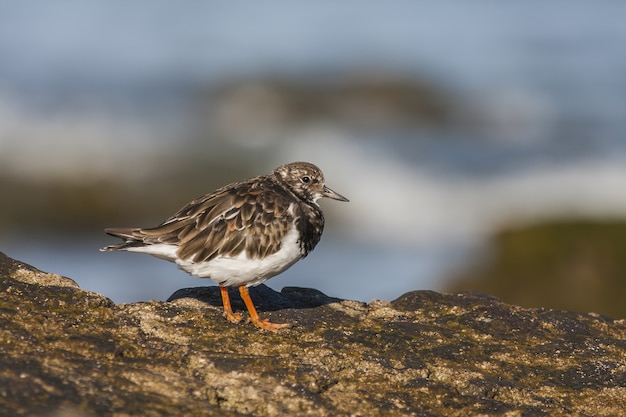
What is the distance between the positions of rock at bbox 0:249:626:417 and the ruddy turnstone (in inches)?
10.5

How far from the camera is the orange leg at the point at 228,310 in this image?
6.13 m

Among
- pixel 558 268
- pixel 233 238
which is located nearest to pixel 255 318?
pixel 233 238

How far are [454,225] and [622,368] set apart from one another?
10.4 meters

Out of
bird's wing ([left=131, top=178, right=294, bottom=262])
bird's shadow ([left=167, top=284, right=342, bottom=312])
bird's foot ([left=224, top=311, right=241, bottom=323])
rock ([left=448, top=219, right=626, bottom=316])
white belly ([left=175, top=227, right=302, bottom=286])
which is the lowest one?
bird's foot ([left=224, top=311, right=241, bottom=323])

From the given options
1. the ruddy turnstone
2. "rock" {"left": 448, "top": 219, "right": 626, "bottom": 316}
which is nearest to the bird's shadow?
the ruddy turnstone

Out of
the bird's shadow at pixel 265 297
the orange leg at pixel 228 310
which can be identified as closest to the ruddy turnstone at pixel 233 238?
the orange leg at pixel 228 310

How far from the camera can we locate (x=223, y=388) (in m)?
4.73

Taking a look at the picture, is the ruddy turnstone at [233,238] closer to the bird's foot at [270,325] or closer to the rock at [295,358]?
the bird's foot at [270,325]

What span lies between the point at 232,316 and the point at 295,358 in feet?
3.17

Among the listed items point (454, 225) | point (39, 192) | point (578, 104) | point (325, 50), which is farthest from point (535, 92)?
point (39, 192)

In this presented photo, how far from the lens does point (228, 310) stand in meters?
6.27

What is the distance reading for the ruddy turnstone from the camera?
251 inches

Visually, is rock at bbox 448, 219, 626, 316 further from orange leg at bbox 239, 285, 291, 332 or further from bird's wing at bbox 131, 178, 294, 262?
orange leg at bbox 239, 285, 291, 332

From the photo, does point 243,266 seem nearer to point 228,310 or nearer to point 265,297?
point 228,310
